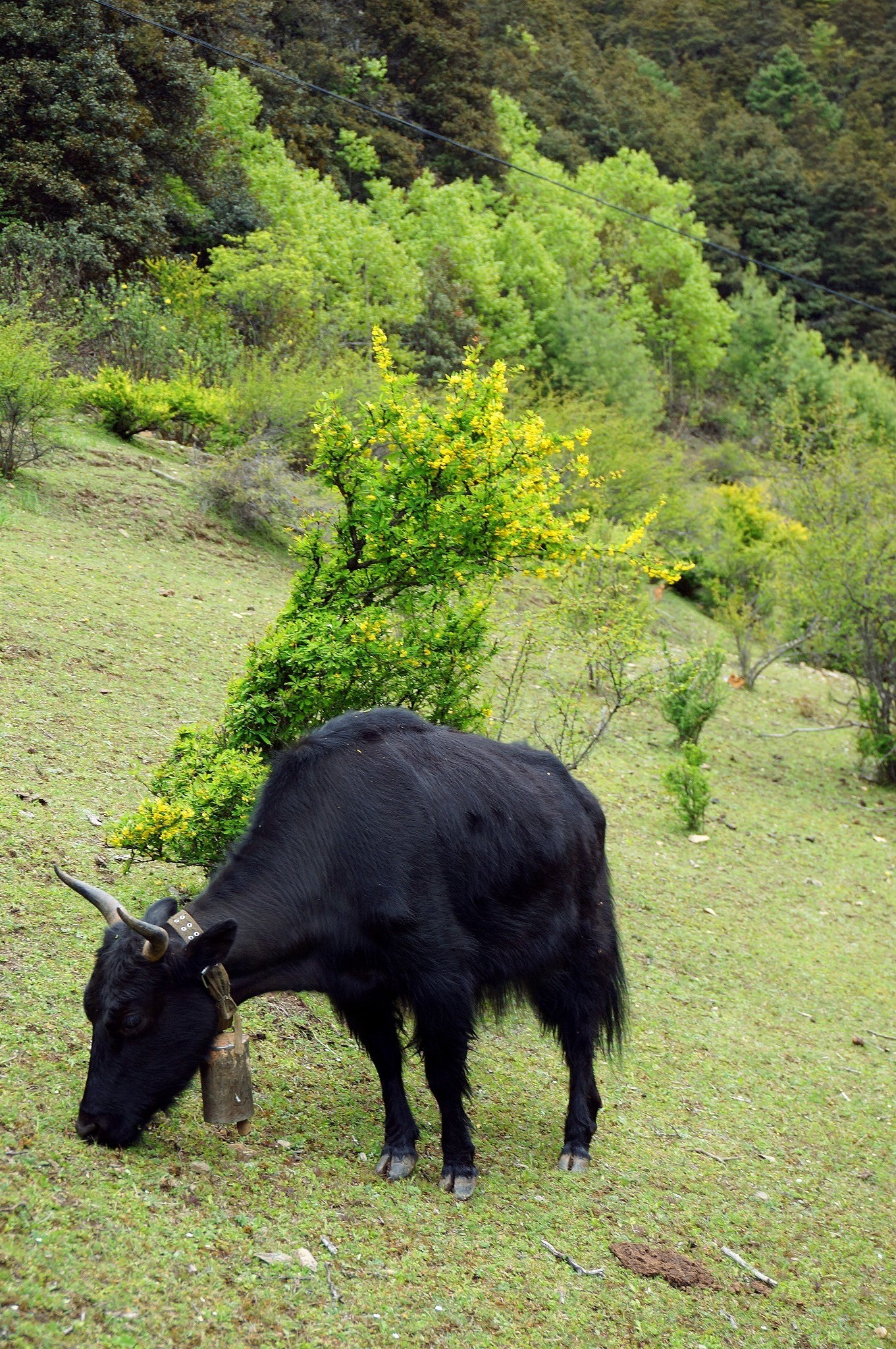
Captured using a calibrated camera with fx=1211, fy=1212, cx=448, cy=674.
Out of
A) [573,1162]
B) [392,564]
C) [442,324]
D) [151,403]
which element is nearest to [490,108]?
[442,324]

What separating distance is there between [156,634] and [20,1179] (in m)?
6.85

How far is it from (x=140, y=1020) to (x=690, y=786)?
7094mm

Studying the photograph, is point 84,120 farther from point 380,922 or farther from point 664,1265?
point 664,1265

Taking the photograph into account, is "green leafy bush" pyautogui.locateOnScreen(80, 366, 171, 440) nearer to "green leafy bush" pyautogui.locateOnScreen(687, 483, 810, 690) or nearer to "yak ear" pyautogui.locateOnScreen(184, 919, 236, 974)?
"green leafy bush" pyautogui.locateOnScreen(687, 483, 810, 690)

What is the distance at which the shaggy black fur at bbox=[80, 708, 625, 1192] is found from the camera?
396 cm

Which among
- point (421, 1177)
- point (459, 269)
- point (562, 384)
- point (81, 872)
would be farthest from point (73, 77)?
point (421, 1177)

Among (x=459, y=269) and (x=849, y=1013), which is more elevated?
(x=459, y=269)

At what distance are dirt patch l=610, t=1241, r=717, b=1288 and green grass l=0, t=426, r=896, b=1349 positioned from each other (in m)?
0.05

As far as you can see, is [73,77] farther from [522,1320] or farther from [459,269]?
[522,1320]

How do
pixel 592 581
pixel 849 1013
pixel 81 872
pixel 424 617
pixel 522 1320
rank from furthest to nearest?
pixel 592 581 → pixel 849 1013 → pixel 424 617 → pixel 81 872 → pixel 522 1320

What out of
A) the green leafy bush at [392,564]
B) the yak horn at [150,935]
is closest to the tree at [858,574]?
the green leafy bush at [392,564]

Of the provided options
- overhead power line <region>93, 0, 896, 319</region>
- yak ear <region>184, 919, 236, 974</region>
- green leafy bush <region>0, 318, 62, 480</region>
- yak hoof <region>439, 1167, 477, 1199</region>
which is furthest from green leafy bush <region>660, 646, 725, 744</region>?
yak ear <region>184, 919, 236, 974</region>

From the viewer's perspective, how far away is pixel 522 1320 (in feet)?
12.5

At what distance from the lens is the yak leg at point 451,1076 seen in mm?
4445
